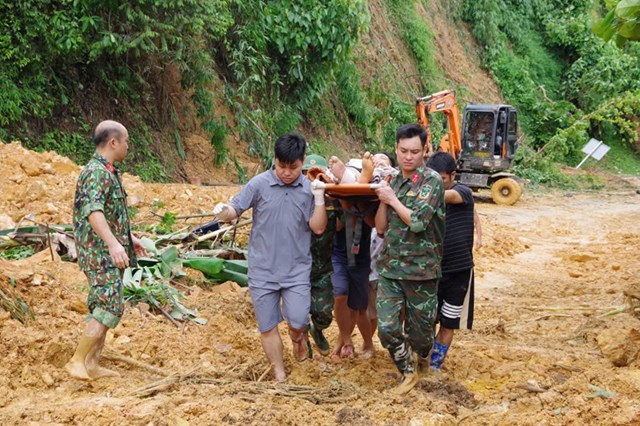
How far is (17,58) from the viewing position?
12.7 metres

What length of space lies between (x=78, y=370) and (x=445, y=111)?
640 inches

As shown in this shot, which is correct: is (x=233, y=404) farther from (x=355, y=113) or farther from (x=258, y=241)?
(x=355, y=113)

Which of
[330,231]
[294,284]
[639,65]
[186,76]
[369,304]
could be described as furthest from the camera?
[639,65]

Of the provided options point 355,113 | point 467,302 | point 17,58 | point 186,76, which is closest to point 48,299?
point 467,302

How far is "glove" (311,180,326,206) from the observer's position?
523 centimetres

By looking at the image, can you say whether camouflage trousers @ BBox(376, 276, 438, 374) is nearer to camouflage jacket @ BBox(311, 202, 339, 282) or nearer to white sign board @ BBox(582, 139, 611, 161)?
camouflage jacket @ BBox(311, 202, 339, 282)

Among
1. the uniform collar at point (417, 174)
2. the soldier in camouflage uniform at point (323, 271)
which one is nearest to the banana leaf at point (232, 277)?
the soldier in camouflage uniform at point (323, 271)

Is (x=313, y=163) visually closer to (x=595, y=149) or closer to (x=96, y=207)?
(x=96, y=207)

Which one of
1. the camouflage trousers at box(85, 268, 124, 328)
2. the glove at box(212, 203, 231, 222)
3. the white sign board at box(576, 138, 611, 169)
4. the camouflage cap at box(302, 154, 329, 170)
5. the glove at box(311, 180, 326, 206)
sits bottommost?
the white sign board at box(576, 138, 611, 169)

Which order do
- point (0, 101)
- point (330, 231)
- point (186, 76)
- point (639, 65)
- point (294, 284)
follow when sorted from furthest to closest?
point (639, 65)
point (186, 76)
point (0, 101)
point (330, 231)
point (294, 284)

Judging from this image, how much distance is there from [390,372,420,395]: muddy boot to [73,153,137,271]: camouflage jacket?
2.08 metres

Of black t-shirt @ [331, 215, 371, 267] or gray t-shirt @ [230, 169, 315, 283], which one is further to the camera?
black t-shirt @ [331, 215, 371, 267]

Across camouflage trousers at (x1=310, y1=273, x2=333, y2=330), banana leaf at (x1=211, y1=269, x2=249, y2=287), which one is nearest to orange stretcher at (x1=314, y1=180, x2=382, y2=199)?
camouflage trousers at (x1=310, y1=273, x2=333, y2=330)

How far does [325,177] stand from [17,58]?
29.6 feet
